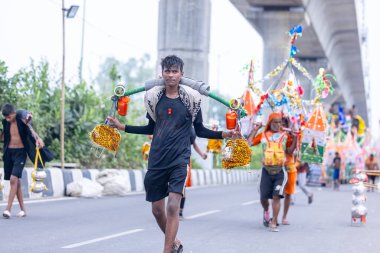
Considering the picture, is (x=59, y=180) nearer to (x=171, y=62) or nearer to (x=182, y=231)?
(x=182, y=231)

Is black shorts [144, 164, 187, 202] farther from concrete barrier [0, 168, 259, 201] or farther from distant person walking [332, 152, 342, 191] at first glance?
distant person walking [332, 152, 342, 191]

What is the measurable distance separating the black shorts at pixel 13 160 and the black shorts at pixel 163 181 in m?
5.49

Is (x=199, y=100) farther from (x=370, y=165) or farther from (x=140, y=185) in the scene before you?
(x=370, y=165)

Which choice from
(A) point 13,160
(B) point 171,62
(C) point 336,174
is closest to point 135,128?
(B) point 171,62

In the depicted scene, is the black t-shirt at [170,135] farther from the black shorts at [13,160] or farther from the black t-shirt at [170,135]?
the black shorts at [13,160]

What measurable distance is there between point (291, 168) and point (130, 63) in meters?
174

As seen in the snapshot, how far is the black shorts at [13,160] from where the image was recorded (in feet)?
44.9

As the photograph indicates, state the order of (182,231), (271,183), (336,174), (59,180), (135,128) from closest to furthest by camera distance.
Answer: (135,128), (182,231), (271,183), (59,180), (336,174)

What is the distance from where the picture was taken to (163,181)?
28.1 ft

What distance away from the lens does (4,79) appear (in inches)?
862

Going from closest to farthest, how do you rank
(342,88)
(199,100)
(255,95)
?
1. (199,100)
2. (255,95)
3. (342,88)

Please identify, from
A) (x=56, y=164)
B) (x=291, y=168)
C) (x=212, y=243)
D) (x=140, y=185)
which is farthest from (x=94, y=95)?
(x=212, y=243)

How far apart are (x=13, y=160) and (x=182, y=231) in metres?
2.84

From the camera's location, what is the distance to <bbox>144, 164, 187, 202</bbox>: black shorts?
27.9ft
